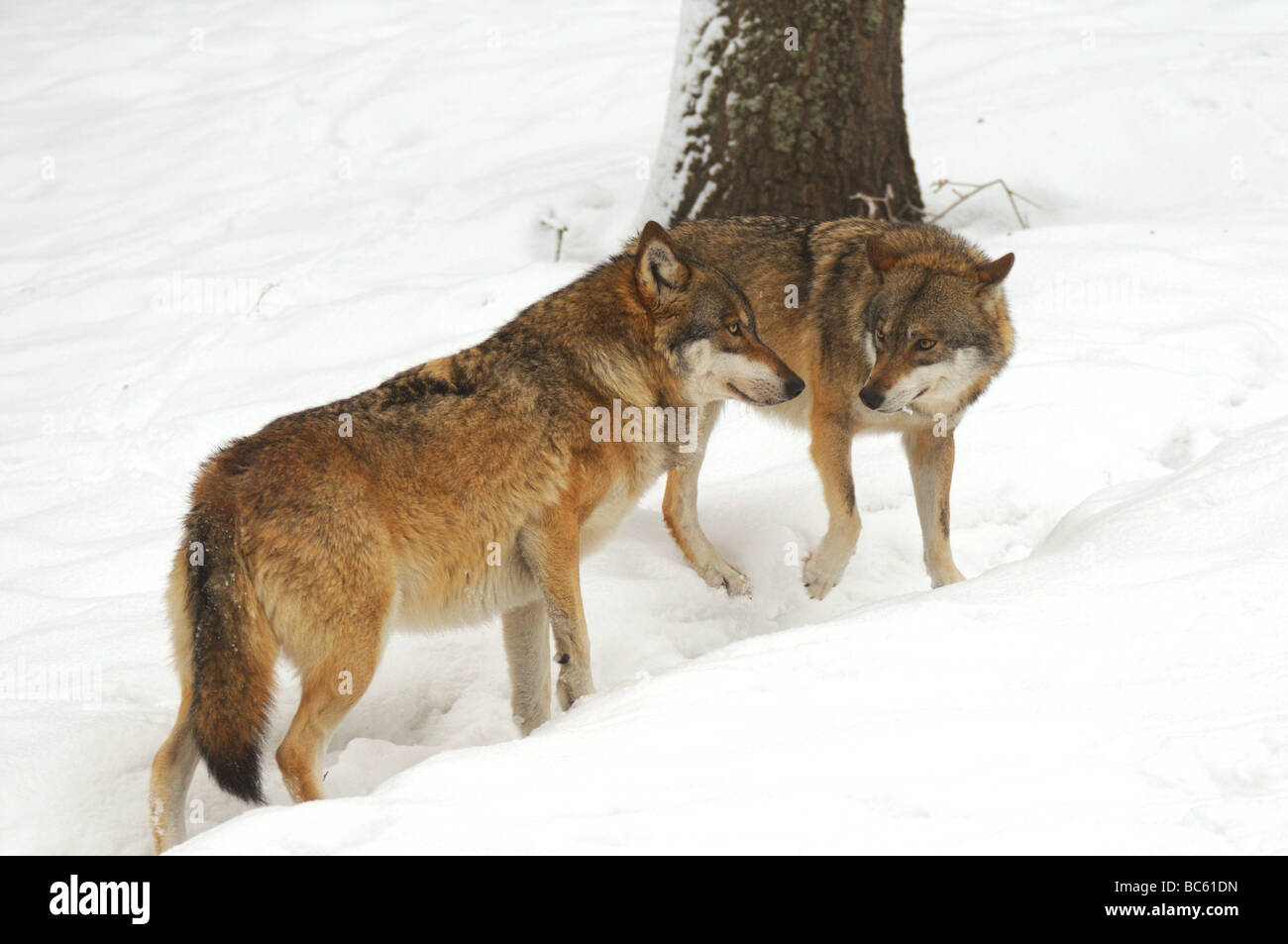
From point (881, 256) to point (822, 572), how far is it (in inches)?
61.7

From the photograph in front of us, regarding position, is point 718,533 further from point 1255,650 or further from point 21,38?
point 21,38

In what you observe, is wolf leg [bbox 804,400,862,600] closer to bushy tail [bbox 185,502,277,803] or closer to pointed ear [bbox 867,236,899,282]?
pointed ear [bbox 867,236,899,282]

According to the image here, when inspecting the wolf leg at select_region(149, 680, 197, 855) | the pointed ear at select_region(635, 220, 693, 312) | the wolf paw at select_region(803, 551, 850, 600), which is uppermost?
the pointed ear at select_region(635, 220, 693, 312)

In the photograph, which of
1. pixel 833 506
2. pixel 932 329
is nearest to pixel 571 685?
pixel 833 506

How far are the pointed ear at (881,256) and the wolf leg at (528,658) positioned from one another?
7.61ft

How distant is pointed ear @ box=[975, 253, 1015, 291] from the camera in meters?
5.32

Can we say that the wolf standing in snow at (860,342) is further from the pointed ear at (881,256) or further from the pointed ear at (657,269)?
the pointed ear at (657,269)

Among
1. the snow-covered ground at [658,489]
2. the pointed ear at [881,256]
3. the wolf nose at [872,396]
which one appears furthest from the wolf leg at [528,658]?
the pointed ear at [881,256]

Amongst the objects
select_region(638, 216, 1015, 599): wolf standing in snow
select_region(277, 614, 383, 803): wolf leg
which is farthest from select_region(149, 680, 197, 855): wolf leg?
select_region(638, 216, 1015, 599): wolf standing in snow

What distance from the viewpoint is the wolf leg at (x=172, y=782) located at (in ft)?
12.9

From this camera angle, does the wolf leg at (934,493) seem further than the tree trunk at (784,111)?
No

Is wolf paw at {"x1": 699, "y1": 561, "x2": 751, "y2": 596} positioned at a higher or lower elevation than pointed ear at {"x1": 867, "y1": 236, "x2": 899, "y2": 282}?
lower

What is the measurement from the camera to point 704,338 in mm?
4918

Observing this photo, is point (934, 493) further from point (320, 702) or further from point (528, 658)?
point (320, 702)
